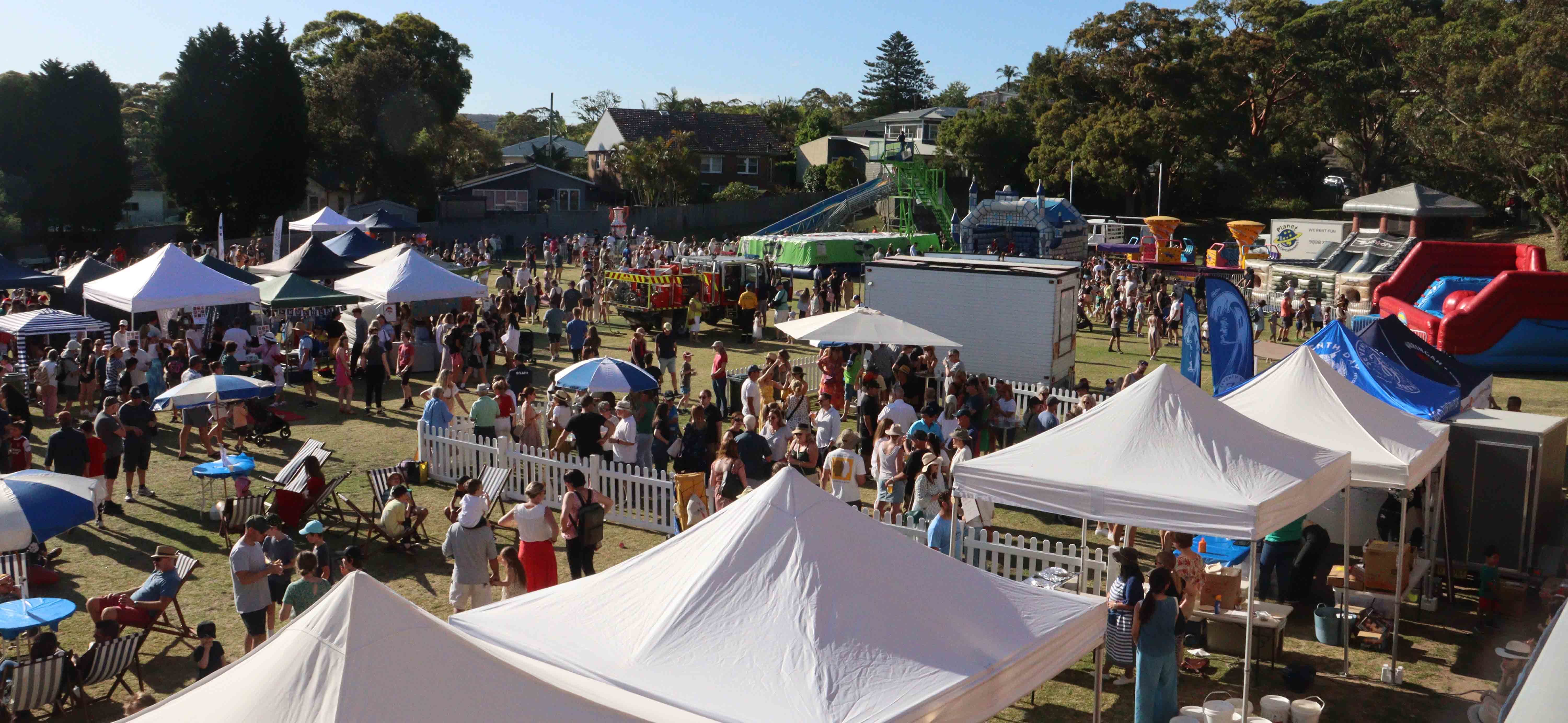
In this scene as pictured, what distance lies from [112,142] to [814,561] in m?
49.6

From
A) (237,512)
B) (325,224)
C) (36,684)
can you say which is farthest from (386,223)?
(36,684)

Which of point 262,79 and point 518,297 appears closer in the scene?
point 518,297

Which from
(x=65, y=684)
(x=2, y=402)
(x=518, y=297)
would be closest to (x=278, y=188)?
(x=518, y=297)

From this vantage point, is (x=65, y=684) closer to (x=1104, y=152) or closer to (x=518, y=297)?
(x=518, y=297)

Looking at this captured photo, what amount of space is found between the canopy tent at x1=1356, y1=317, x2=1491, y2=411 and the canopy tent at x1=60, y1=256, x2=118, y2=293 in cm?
2200

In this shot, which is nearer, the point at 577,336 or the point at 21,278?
the point at 577,336

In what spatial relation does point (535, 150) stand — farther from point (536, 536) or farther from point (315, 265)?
point (536, 536)

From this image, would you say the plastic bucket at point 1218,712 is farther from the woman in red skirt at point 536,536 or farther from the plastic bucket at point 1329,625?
the woman in red skirt at point 536,536

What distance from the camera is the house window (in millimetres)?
58469

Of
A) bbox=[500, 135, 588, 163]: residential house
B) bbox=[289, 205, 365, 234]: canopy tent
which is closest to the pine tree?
bbox=[500, 135, 588, 163]: residential house

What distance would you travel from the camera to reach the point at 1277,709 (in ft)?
25.6

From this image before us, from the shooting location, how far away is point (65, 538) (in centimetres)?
1182

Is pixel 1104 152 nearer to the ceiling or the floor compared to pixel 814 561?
nearer to the ceiling

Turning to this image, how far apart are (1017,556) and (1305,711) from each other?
2861 millimetres
